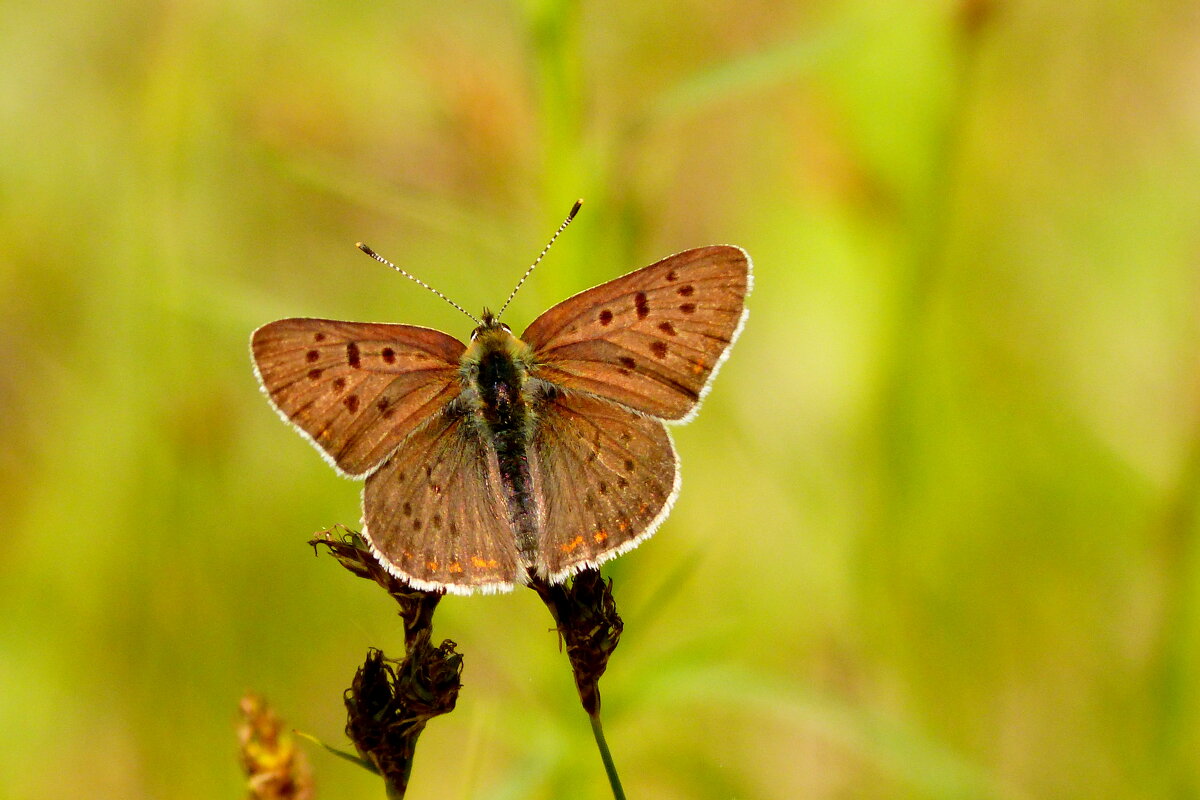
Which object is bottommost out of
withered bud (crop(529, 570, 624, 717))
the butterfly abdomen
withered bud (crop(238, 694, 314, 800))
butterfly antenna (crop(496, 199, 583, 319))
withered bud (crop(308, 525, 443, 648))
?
withered bud (crop(238, 694, 314, 800))

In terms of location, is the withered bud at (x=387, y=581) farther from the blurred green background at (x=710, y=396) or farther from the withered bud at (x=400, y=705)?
the blurred green background at (x=710, y=396)

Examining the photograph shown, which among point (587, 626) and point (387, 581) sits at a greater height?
point (387, 581)

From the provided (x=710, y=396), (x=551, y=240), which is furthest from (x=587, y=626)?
(x=710, y=396)

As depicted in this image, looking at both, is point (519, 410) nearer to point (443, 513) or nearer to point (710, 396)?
point (443, 513)

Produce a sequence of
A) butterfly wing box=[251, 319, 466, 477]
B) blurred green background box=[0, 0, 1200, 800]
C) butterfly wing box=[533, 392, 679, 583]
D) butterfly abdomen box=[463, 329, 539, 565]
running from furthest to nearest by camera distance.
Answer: blurred green background box=[0, 0, 1200, 800]
butterfly abdomen box=[463, 329, 539, 565]
butterfly wing box=[251, 319, 466, 477]
butterfly wing box=[533, 392, 679, 583]

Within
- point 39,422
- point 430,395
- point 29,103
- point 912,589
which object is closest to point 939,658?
point 912,589

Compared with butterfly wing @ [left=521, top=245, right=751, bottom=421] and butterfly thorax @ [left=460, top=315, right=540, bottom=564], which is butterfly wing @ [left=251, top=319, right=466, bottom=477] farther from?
butterfly wing @ [left=521, top=245, right=751, bottom=421]

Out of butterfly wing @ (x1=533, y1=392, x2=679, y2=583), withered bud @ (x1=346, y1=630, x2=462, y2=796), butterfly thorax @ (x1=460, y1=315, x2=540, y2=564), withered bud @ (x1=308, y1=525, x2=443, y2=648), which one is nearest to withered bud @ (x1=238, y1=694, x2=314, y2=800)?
withered bud @ (x1=346, y1=630, x2=462, y2=796)

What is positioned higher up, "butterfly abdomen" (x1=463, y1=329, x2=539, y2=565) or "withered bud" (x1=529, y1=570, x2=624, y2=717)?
"butterfly abdomen" (x1=463, y1=329, x2=539, y2=565)
